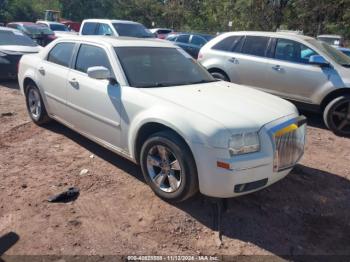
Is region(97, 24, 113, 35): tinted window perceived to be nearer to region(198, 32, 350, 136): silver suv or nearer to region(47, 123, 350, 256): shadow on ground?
region(198, 32, 350, 136): silver suv

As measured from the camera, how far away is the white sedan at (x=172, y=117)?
11.6 ft

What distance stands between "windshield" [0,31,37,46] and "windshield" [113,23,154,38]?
2799mm

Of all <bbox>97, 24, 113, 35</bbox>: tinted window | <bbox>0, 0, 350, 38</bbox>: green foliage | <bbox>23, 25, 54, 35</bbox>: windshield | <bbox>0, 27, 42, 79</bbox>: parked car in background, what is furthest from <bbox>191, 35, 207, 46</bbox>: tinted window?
<bbox>0, 0, 350, 38</bbox>: green foliage

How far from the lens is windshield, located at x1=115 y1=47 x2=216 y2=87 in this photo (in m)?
4.53

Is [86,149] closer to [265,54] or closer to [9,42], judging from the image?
[265,54]

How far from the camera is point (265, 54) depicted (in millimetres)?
7891

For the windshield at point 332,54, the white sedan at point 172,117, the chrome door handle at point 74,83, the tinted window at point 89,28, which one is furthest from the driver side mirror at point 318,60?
the tinted window at point 89,28

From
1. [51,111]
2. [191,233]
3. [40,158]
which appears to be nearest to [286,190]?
[191,233]

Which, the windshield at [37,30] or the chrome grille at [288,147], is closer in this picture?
the chrome grille at [288,147]

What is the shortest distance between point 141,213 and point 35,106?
3.45 m

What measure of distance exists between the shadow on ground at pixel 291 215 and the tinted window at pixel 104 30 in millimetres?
8559

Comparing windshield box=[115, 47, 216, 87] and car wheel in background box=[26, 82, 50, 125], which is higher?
windshield box=[115, 47, 216, 87]

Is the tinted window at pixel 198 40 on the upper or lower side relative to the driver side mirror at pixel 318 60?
lower

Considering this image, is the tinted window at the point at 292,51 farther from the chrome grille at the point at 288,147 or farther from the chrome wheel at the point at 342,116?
the chrome grille at the point at 288,147
